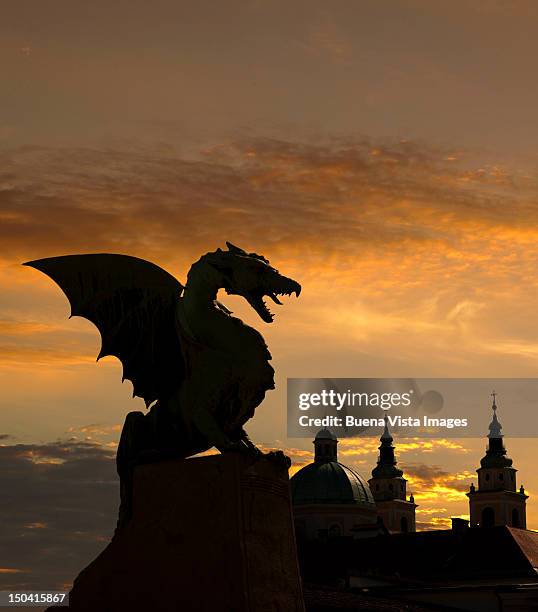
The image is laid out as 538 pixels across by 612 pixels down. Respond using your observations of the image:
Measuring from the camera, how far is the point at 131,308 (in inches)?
465

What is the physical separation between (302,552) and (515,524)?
102ft

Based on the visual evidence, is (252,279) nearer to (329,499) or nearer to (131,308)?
(131,308)

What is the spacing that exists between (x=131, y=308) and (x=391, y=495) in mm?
105423

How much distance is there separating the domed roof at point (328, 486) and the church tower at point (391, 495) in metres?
8.41

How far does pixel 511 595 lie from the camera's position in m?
54.5

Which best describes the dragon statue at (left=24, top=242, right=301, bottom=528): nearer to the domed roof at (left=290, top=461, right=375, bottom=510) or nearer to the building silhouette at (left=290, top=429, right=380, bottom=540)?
the building silhouette at (left=290, top=429, right=380, bottom=540)

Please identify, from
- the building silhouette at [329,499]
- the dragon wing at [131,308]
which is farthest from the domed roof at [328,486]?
the dragon wing at [131,308]

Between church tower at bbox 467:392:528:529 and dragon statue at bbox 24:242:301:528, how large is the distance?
9981 centimetres

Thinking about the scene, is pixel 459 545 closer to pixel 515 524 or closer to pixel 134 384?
pixel 515 524

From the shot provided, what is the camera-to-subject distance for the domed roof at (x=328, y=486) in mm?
101812

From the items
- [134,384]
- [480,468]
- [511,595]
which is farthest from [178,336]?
[480,468]

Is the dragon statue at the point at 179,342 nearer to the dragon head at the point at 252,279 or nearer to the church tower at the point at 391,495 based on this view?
the dragon head at the point at 252,279

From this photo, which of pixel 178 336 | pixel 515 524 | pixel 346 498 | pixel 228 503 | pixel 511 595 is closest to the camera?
pixel 228 503

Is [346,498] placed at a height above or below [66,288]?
above
